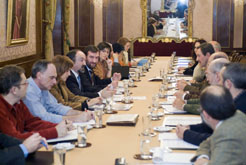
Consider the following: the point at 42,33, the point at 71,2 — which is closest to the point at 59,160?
the point at 42,33

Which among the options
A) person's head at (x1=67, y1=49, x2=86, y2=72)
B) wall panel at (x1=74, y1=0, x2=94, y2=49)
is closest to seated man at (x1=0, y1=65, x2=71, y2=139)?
person's head at (x1=67, y1=49, x2=86, y2=72)

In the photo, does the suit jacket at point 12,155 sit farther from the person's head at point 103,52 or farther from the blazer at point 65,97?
the person's head at point 103,52

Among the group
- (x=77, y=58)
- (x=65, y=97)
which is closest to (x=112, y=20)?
(x=77, y=58)

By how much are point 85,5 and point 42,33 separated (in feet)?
11.6

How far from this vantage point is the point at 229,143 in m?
2.00

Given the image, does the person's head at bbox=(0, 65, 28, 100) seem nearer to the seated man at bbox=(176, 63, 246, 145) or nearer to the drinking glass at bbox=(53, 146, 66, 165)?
the drinking glass at bbox=(53, 146, 66, 165)

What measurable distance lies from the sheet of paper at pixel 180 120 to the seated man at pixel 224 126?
126 centimetres

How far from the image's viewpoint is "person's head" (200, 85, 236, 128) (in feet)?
6.70

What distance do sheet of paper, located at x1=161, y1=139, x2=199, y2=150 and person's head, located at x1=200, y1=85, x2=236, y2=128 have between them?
0.67 m

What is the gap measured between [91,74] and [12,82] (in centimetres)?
307

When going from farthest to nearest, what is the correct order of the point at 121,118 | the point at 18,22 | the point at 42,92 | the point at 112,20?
1. the point at 112,20
2. the point at 18,22
3. the point at 42,92
4. the point at 121,118

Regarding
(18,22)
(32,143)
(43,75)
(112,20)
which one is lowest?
(32,143)

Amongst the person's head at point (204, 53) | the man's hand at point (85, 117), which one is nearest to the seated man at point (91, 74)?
the person's head at point (204, 53)

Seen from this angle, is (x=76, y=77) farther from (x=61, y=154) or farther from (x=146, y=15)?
(x=146, y=15)
